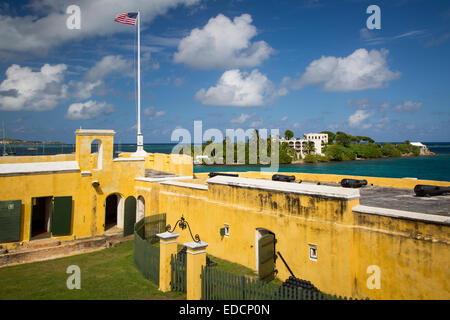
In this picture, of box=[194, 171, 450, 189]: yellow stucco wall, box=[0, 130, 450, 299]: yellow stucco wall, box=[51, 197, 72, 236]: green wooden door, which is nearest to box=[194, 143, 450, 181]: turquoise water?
box=[194, 171, 450, 189]: yellow stucco wall

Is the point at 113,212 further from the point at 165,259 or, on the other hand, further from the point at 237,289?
the point at 237,289

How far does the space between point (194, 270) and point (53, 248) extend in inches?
376

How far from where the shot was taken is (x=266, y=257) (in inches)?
505

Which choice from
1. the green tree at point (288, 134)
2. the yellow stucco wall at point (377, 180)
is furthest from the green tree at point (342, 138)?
the yellow stucco wall at point (377, 180)

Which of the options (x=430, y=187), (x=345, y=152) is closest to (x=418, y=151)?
(x=345, y=152)

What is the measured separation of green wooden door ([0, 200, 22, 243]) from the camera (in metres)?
15.6

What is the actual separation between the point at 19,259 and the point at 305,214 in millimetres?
Result: 13682

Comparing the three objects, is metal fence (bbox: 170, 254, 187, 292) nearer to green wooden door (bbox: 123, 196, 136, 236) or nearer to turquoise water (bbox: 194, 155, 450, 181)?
green wooden door (bbox: 123, 196, 136, 236)

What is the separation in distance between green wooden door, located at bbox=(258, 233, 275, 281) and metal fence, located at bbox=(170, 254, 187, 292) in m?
3.06

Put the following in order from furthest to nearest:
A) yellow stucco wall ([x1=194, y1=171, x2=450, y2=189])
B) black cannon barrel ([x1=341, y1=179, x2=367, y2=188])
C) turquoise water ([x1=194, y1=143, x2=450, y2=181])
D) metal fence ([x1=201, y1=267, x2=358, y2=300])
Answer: turquoise water ([x1=194, y1=143, x2=450, y2=181]) < black cannon barrel ([x1=341, y1=179, x2=367, y2=188]) < yellow stucco wall ([x1=194, y1=171, x2=450, y2=189]) < metal fence ([x1=201, y1=267, x2=358, y2=300])

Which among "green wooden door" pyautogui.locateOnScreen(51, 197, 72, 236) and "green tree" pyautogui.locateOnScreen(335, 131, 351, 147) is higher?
"green tree" pyautogui.locateOnScreen(335, 131, 351, 147)

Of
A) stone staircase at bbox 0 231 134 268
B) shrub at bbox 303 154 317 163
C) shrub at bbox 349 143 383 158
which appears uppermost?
shrub at bbox 349 143 383 158

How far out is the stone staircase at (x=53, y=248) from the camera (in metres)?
15.2

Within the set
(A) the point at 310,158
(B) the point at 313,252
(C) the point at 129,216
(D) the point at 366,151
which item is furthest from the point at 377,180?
(D) the point at 366,151
